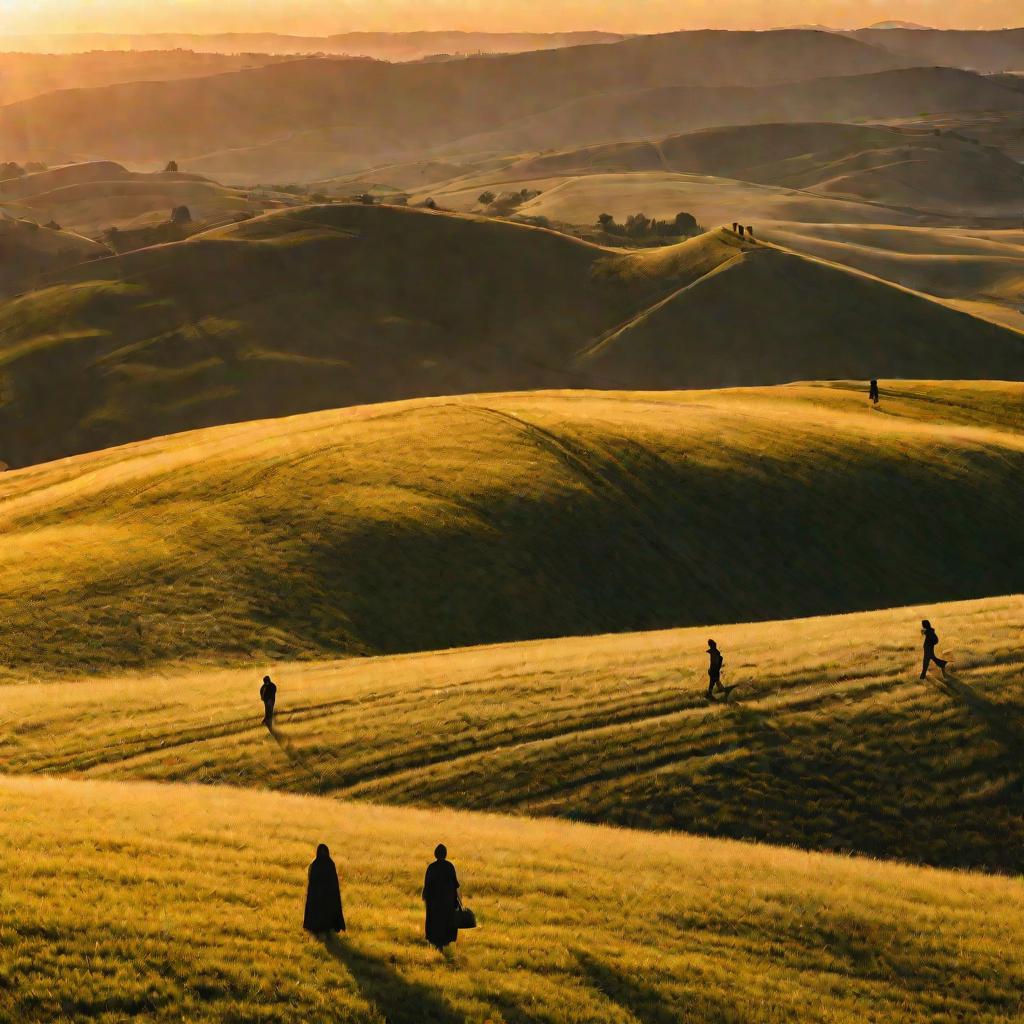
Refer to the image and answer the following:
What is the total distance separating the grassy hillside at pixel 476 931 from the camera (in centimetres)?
1933

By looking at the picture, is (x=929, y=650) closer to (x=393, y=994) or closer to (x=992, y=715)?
(x=992, y=715)

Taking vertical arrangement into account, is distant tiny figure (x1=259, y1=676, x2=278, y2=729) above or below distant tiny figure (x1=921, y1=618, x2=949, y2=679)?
below

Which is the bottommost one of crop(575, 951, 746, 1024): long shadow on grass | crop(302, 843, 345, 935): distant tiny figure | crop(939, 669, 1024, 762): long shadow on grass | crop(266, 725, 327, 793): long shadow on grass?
crop(266, 725, 327, 793): long shadow on grass

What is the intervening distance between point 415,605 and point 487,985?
43134mm

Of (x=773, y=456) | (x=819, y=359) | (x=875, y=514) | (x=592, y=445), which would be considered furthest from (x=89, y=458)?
(x=819, y=359)

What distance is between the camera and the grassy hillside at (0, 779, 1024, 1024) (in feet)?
63.4

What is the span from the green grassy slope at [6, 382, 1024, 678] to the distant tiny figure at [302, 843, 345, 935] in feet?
116

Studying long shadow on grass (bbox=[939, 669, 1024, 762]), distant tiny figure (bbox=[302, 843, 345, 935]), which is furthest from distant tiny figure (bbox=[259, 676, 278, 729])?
long shadow on grass (bbox=[939, 669, 1024, 762])

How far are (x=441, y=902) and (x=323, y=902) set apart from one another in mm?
2181

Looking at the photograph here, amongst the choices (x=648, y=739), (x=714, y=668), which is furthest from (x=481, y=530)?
(x=648, y=739)

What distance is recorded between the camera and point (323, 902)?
2155cm

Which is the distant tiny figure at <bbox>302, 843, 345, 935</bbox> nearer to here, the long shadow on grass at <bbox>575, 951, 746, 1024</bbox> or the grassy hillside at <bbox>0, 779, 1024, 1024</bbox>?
the grassy hillside at <bbox>0, 779, 1024, 1024</bbox>

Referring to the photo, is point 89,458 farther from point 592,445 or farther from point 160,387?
point 160,387

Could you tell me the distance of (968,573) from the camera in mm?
74562
